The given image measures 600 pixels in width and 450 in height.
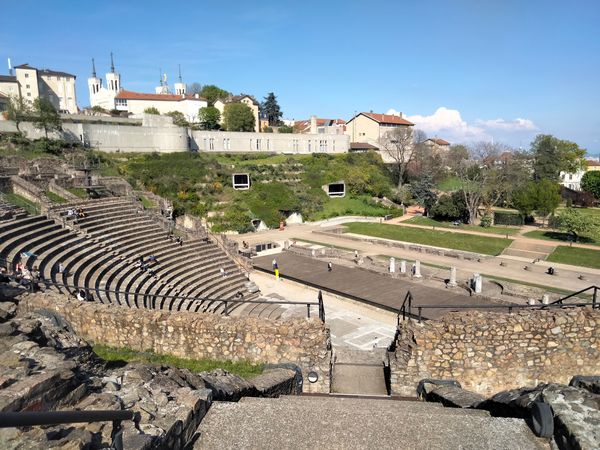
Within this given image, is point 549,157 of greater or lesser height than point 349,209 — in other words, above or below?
above

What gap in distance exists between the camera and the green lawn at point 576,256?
29138mm

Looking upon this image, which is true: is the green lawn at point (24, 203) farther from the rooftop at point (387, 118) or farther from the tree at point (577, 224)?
the rooftop at point (387, 118)

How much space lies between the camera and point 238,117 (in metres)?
74.9

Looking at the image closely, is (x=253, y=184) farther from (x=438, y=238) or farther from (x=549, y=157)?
(x=549, y=157)

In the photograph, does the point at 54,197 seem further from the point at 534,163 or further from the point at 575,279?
the point at 534,163

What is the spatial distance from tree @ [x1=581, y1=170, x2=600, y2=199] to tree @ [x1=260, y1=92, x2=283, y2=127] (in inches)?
2548

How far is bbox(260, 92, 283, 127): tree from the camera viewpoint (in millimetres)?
97750

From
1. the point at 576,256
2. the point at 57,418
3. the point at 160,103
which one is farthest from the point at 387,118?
the point at 57,418

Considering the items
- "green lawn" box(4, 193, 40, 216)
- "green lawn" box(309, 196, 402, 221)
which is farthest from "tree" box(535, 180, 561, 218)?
"green lawn" box(4, 193, 40, 216)

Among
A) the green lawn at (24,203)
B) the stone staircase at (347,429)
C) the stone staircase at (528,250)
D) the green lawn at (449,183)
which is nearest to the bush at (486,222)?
the stone staircase at (528,250)

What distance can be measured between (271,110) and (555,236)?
73226 millimetres

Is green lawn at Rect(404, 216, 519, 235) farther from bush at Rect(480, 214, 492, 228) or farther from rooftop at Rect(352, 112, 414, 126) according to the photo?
rooftop at Rect(352, 112, 414, 126)

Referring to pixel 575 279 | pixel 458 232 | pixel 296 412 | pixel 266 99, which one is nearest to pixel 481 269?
pixel 575 279

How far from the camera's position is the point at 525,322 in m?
8.63
